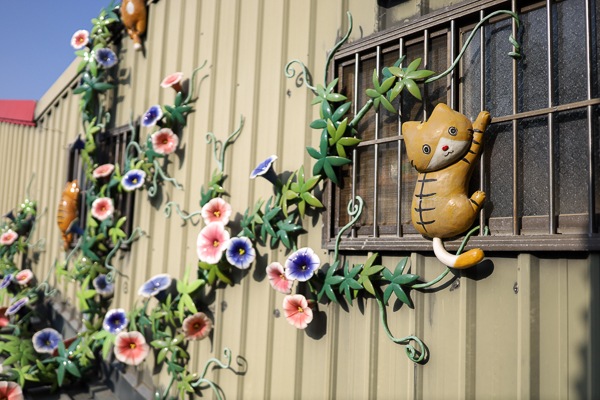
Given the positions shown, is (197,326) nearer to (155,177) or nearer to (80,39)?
(155,177)

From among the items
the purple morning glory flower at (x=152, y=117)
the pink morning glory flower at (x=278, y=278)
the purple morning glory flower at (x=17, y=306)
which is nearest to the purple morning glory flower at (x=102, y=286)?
the purple morning glory flower at (x=17, y=306)

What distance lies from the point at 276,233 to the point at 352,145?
63 centimetres

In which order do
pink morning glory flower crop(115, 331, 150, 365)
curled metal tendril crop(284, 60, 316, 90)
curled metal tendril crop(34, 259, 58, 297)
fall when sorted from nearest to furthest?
1. curled metal tendril crop(284, 60, 316, 90)
2. pink morning glory flower crop(115, 331, 150, 365)
3. curled metal tendril crop(34, 259, 58, 297)

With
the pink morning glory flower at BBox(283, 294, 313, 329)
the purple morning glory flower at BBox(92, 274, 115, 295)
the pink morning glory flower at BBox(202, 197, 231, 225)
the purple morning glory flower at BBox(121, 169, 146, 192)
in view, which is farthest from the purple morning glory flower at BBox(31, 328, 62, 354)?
the pink morning glory flower at BBox(283, 294, 313, 329)

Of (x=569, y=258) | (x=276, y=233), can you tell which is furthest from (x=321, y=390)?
(x=569, y=258)

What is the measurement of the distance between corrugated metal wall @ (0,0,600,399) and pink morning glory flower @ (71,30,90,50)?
374 millimetres

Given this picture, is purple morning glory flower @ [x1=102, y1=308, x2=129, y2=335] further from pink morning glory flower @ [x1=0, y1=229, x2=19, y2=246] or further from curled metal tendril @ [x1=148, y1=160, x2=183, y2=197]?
pink morning glory flower @ [x1=0, y1=229, x2=19, y2=246]

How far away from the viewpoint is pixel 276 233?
92.8 inches

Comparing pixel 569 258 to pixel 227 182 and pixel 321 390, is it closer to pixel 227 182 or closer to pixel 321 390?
pixel 321 390

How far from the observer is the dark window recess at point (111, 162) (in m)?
3.52

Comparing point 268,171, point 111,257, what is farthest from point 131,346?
point 268,171

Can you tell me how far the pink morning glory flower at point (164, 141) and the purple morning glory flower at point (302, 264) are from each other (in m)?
1.44

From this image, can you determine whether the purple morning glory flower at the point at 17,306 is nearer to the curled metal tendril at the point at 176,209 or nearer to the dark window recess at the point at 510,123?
the curled metal tendril at the point at 176,209

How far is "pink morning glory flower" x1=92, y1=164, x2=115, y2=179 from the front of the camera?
3.61 m
